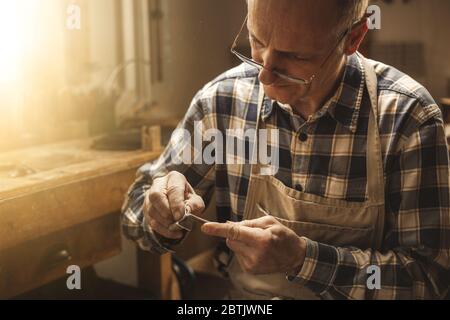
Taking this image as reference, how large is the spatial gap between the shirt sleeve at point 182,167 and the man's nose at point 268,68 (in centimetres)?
33

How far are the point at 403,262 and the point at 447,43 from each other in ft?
3.69

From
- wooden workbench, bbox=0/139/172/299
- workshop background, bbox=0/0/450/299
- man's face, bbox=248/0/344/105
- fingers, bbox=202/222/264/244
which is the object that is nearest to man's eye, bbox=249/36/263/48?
man's face, bbox=248/0/344/105

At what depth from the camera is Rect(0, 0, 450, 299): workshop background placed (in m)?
1.63

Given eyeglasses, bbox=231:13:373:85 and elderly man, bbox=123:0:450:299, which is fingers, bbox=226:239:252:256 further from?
eyeglasses, bbox=231:13:373:85

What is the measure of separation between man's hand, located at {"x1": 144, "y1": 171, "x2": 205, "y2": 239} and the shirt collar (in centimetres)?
36

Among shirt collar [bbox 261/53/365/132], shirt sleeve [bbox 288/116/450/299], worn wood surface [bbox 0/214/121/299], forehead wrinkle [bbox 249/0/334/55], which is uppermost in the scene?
forehead wrinkle [bbox 249/0/334/55]

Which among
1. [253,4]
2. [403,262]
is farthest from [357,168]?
[253,4]

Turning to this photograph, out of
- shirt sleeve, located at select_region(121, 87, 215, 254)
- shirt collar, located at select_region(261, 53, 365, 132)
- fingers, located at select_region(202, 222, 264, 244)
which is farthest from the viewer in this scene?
shirt sleeve, located at select_region(121, 87, 215, 254)

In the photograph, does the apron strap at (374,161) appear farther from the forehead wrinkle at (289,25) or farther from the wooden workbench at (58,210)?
the wooden workbench at (58,210)

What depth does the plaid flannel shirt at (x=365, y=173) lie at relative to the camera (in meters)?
1.27

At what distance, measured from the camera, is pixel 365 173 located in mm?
1326

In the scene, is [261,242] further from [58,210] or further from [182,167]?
[58,210]

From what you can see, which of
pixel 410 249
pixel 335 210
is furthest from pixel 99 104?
pixel 410 249

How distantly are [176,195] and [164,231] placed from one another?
12cm
